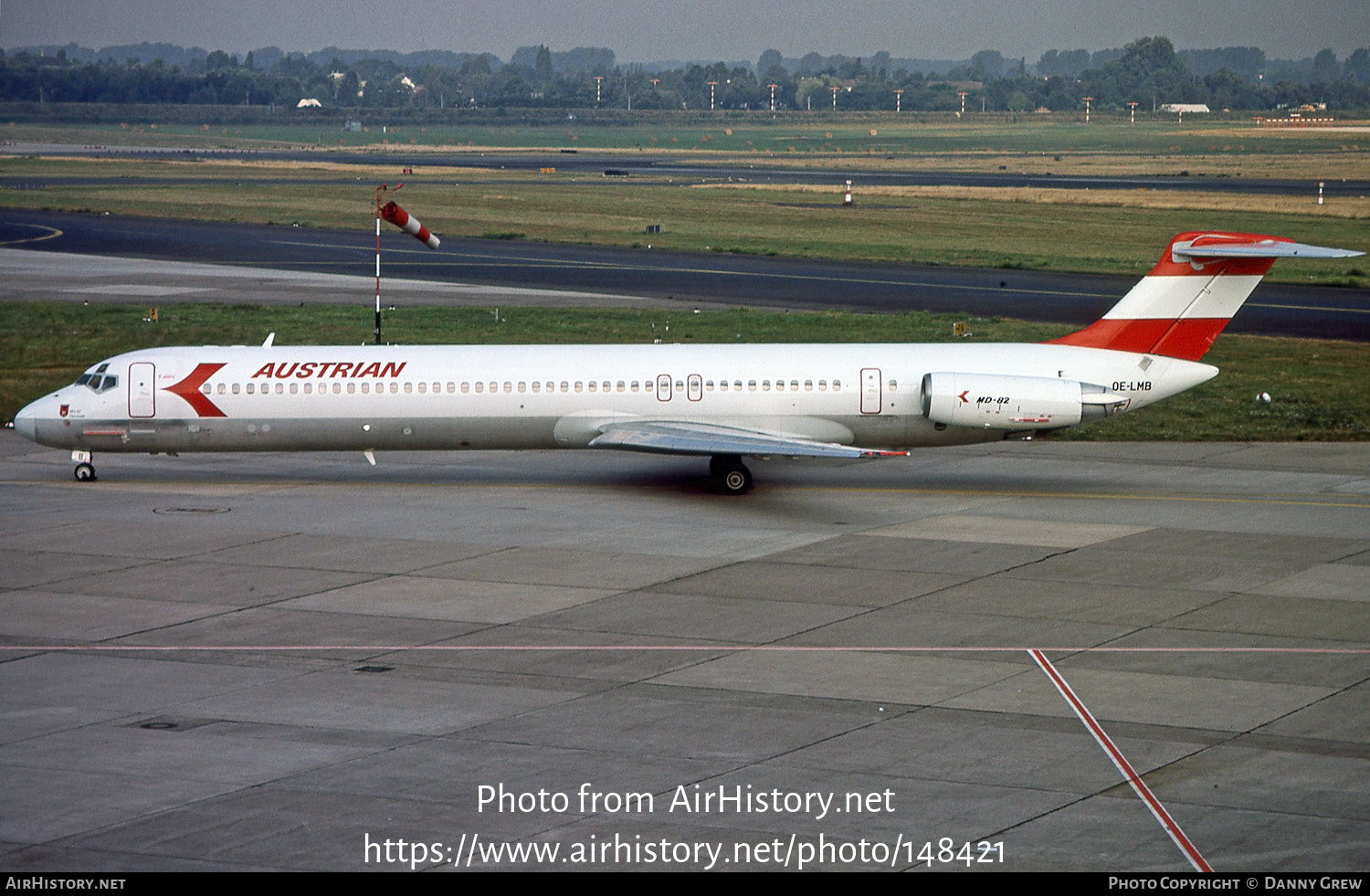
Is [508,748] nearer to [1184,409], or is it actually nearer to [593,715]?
[593,715]

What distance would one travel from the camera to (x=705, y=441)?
31.1 m

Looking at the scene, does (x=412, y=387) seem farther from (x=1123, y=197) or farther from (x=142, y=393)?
(x=1123, y=197)

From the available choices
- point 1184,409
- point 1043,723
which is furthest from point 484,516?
point 1184,409

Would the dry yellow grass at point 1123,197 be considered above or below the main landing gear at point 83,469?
above

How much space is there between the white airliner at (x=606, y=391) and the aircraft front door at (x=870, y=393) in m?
0.03

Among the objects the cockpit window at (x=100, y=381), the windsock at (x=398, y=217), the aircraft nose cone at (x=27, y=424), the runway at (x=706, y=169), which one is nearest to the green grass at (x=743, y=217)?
the runway at (x=706, y=169)

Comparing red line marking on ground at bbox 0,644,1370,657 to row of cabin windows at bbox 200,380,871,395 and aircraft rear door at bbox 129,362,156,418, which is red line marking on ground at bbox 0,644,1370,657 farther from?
aircraft rear door at bbox 129,362,156,418

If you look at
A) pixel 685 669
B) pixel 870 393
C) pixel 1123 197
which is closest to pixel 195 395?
pixel 870 393

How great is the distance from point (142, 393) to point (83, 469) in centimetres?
280

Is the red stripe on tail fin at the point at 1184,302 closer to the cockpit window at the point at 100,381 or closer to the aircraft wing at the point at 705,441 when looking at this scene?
the aircraft wing at the point at 705,441

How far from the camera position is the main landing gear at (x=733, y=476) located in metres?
32.8

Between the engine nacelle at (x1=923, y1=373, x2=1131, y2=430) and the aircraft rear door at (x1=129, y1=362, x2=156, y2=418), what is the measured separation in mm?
16402

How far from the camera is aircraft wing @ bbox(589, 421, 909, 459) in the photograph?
3028cm

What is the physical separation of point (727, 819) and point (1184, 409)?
3005 centimetres
